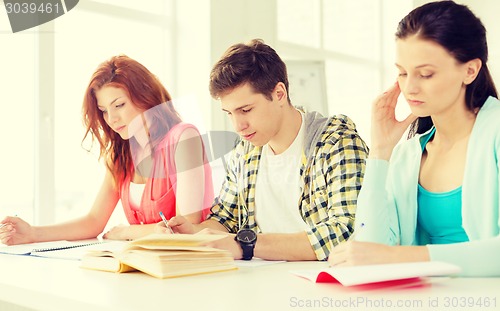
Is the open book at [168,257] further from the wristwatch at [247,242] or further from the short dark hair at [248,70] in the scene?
the short dark hair at [248,70]

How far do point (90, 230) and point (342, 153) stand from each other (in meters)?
1.03

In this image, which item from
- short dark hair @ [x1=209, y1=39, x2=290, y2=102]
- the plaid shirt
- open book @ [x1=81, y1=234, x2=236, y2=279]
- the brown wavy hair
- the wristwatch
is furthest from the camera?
the brown wavy hair

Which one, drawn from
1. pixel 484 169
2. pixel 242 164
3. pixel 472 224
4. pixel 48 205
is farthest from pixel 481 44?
pixel 48 205

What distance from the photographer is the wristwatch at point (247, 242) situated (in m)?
1.54

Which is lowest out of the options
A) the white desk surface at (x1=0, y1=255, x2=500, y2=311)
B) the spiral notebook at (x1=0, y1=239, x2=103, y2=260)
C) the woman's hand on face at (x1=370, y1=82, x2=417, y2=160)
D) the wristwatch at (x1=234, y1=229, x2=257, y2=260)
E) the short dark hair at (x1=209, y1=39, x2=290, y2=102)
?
the spiral notebook at (x1=0, y1=239, x2=103, y2=260)

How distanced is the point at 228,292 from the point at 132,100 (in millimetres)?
1305

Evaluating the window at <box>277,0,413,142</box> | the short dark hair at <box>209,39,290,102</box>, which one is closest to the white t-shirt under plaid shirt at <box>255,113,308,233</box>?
the short dark hair at <box>209,39,290,102</box>

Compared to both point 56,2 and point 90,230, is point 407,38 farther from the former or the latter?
point 56,2

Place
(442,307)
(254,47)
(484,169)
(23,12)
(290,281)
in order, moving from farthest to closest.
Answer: (23,12), (254,47), (484,169), (290,281), (442,307)

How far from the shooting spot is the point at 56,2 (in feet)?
10.7

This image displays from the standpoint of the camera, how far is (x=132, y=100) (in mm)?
2250

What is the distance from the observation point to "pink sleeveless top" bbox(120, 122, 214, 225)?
2170mm

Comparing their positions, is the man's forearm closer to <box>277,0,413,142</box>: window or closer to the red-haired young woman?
the red-haired young woman

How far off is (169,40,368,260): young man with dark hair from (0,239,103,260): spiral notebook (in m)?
0.28
